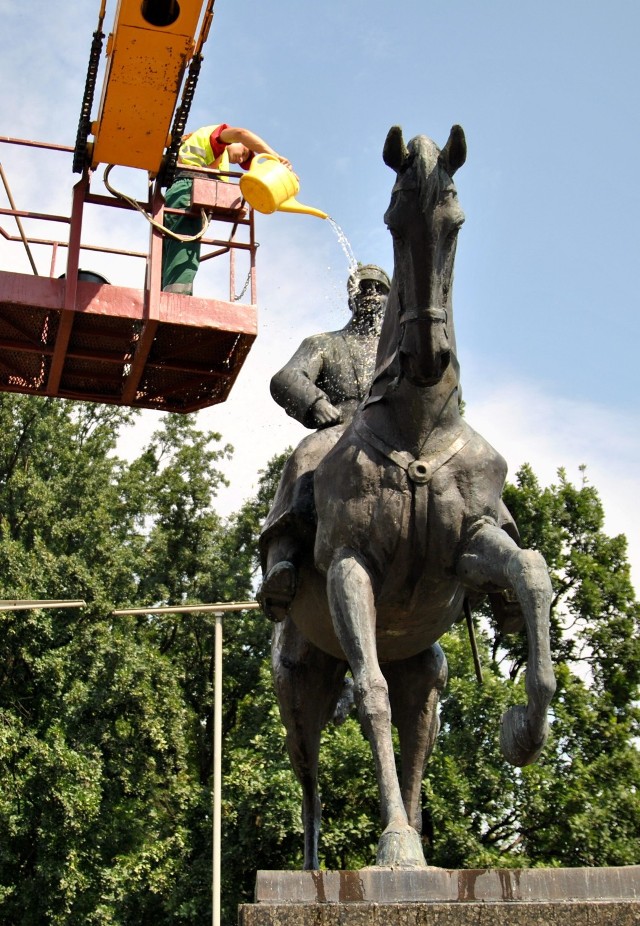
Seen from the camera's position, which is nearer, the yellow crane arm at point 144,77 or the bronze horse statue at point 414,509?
the bronze horse statue at point 414,509

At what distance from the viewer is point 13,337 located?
13914 millimetres

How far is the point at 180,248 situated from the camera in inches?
556

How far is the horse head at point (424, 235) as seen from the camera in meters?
5.29

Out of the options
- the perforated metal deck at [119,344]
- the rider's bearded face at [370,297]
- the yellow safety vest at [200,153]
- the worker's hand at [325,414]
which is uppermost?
the yellow safety vest at [200,153]

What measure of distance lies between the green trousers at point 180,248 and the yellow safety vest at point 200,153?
297mm

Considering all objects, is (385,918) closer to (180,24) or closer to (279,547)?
(279,547)

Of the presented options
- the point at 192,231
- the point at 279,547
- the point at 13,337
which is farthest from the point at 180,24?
the point at 279,547

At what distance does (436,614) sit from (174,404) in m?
9.55

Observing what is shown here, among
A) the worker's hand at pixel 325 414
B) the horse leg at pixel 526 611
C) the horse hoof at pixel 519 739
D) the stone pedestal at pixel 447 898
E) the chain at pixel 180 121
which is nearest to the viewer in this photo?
the stone pedestal at pixel 447 898

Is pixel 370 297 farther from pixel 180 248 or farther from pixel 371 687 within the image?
pixel 180 248

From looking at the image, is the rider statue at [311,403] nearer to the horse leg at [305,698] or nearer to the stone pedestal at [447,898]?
the horse leg at [305,698]

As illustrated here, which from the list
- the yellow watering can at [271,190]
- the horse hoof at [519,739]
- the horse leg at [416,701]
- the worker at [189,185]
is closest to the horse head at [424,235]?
the horse hoof at [519,739]

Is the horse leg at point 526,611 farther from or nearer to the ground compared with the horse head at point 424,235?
nearer to the ground

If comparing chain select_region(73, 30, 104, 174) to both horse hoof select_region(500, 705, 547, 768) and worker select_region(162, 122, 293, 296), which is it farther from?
horse hoof select_region(500, 705, 547, 768)
